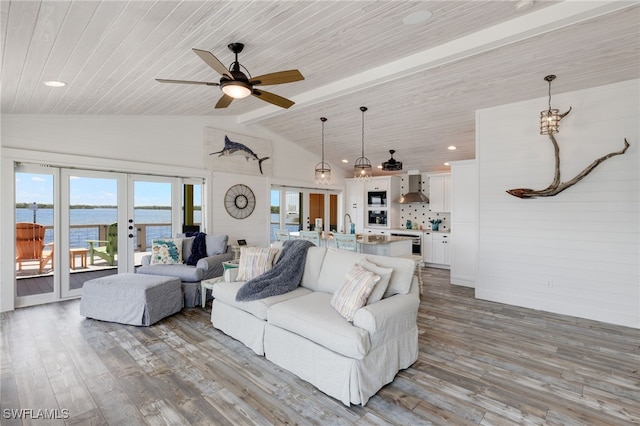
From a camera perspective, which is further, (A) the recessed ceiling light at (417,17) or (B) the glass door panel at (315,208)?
(B) the glass door panel at (315,208)

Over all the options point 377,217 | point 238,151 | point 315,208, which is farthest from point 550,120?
point 315,208

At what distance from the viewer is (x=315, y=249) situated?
3.55m

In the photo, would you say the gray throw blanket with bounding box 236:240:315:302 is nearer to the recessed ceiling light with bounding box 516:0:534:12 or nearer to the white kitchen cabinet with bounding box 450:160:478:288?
the recessed ceiling light with bounding box 516:0:534:12

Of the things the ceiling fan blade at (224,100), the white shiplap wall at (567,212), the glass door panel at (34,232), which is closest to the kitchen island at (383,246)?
the white shiplap wall at (567,212)

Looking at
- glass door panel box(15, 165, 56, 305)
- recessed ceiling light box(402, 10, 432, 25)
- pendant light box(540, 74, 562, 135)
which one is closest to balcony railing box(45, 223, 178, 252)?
glass door panel box(15, 165, 56, 305)

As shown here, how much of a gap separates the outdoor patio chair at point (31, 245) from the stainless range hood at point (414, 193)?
672cm

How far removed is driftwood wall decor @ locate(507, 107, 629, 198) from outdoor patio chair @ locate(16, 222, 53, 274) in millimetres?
6576

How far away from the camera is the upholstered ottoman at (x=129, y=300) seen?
358 centimetres

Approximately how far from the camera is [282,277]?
329 cm

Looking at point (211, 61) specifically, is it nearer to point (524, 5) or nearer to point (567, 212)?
point (524, 5)

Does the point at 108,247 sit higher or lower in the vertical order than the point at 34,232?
lower

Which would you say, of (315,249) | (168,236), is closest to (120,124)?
(168,236)

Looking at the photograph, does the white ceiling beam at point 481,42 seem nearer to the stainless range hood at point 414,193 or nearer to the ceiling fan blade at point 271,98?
the ceiling fan blade at point 271,98

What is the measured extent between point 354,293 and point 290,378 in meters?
0.87
